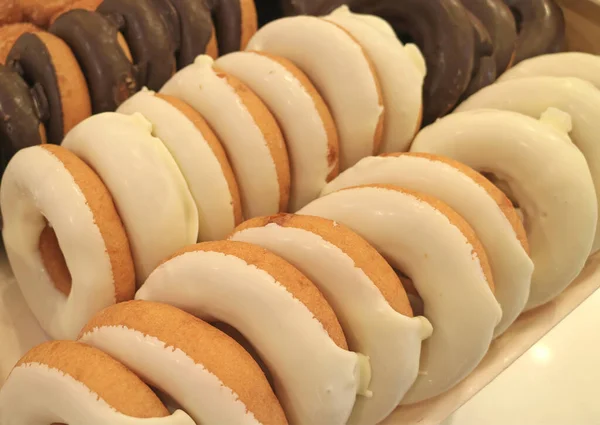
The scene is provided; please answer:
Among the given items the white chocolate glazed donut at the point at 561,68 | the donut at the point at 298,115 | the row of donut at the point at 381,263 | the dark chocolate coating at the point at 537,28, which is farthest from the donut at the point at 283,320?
the dark chocolate coating at the point at 537,28

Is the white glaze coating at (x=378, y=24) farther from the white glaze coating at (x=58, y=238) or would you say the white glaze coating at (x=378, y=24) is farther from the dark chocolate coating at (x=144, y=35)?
the white glaze coating at (x=58, y=238)

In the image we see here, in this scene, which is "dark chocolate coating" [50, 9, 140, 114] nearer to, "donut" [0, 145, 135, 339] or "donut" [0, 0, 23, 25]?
"donut" [0, 145, 135, 339]

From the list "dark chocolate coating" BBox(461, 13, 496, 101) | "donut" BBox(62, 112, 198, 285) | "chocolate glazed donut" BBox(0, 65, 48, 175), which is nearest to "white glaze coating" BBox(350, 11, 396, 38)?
"dark chocolate coating" BBox(461, 13, 496, 101)

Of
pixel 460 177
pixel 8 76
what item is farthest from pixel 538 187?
pixel 8 76

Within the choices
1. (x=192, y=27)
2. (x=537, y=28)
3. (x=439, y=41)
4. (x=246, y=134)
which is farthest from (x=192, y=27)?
(x=537, y=28)

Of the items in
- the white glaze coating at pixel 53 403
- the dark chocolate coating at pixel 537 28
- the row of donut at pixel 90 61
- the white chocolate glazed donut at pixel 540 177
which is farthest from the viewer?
the dark chocolate coating at pixel 537 28

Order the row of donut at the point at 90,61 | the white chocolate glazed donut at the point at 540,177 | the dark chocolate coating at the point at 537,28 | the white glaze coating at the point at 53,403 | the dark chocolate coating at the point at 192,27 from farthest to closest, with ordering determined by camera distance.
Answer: the dark chocolate coating at the point at 537,28, the dark chocolate coating at the point at 192,27, the row of donut at the point at 90,61, the white chocolate glazed donut at the point at 540,177, the white glaze coating at the point at 53,403
